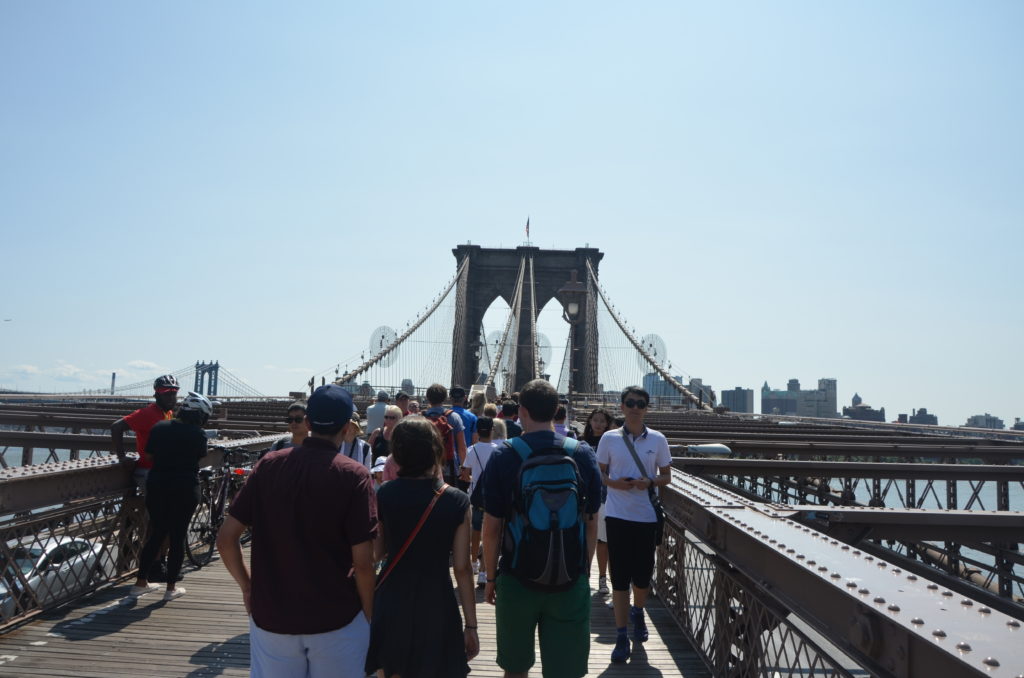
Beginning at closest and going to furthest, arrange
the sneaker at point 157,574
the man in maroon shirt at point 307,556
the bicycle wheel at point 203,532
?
the man in maroon shirt at point 307,556 < the sneaker at point 157,574 < the bicycle wheel at point 203,532

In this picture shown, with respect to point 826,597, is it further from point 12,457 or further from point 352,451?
point 12,457

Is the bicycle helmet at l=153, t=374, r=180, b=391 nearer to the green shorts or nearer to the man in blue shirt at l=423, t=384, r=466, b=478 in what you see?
the man in blue shirt at l=423, t=384, r=466, b=478

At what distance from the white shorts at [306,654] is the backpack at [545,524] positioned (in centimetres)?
73

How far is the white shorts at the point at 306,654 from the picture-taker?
257 cm

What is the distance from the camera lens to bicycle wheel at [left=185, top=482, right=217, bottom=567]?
251 inches

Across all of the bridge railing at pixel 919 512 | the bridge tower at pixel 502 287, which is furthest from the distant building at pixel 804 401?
the bridge railing at pixel 919 512

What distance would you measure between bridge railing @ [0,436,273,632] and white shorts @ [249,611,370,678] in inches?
94.3

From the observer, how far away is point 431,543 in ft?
8.94

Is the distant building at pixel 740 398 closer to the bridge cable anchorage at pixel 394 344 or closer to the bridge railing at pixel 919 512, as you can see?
the bridge cable anchorage at pixel 394 344

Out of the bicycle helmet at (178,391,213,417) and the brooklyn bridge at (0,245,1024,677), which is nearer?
the brooklyn bridge at (0,245,1024,677)

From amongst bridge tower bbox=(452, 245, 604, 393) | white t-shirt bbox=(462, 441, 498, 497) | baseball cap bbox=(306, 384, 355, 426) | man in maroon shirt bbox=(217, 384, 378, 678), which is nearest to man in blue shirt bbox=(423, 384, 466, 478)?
white t-shirt bbox=(462, 441, 498, 497)

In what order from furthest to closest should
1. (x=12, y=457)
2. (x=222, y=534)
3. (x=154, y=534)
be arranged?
(x=12, y=457) → (x=154, y=534) → (x=222, y=534)

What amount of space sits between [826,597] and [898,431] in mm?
16803

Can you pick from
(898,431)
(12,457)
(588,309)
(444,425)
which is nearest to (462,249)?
(588,309)
